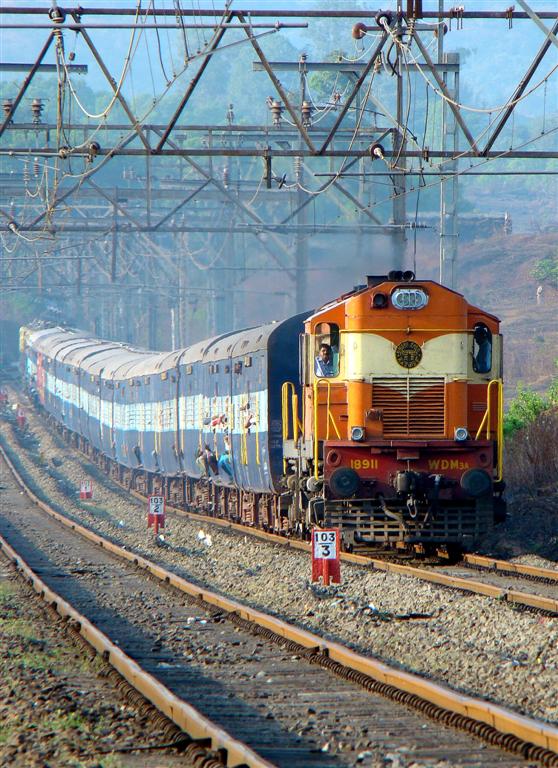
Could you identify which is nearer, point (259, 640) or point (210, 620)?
point (259, 640)

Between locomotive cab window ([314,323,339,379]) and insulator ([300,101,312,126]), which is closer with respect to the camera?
locomotive cab window ([314,323,339,379])

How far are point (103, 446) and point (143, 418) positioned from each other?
22.2ft

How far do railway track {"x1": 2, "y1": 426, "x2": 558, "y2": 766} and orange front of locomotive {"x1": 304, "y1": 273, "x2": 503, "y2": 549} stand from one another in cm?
238

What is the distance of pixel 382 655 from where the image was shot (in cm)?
916

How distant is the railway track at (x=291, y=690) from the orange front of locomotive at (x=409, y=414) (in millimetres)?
2385

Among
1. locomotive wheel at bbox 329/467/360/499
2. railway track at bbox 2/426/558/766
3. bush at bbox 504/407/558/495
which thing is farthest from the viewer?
bush at bbox 504/407/558/495

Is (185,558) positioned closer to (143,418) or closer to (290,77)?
(143,418)

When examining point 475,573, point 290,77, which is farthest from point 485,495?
point 290,77

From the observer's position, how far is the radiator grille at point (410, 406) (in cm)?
1414

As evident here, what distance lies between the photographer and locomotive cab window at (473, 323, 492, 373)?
14.4 metres

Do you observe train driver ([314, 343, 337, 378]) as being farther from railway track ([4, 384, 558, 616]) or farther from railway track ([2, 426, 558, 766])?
railway track ([2, 426, 558, 766])

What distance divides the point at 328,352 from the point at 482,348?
1.83m

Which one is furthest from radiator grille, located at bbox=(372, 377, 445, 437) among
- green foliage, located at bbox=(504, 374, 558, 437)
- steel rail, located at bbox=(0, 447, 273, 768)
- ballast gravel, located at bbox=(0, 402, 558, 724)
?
green foliage, located at bbox=(504, 374, 558, 437)

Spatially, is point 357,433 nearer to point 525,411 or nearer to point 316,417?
point 316,417
